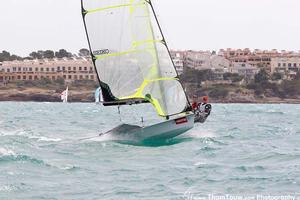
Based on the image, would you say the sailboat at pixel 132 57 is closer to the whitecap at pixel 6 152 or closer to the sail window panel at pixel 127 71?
the sail window panel at pixel 127 71

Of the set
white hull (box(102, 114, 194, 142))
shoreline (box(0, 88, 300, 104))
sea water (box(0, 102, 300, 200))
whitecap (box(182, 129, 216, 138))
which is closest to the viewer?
sea water (box(0, 102, 300, 200))

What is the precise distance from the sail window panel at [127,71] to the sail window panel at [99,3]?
2082mm

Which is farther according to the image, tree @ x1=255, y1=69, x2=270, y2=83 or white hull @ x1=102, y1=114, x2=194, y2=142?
tree @ x1=255, y1=69, x2=270, y2=83

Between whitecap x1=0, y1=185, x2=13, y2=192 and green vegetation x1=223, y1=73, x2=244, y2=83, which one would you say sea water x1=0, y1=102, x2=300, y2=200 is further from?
green vegetation x1=223, y1=73, x2=244, y2=83

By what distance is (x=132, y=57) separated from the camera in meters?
33.5

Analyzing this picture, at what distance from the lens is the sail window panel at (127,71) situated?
33281 mm

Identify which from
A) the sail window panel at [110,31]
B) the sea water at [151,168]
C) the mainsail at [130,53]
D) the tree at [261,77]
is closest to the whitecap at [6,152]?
the sea water at [151,168]

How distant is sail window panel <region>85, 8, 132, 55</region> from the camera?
33531 mm

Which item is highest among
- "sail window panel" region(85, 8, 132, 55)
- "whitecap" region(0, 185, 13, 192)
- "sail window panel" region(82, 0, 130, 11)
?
"sail window panel" region(82, 0, 130, 11)

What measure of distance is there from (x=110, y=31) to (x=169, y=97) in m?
3.72

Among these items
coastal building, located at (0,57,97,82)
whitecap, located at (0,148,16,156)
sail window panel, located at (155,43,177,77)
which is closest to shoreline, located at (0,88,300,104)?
coastal building, located at (0,57,97,82)

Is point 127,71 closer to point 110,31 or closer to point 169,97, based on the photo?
point 110,31

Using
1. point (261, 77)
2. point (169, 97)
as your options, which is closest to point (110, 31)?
point (169, 97)

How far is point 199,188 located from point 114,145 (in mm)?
10940
